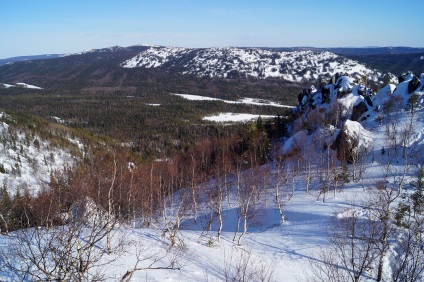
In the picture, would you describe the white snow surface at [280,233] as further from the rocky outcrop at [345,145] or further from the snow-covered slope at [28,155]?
the snow-covered slope at [28,155]

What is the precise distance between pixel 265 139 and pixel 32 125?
320ft

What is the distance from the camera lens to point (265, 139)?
59531 mm

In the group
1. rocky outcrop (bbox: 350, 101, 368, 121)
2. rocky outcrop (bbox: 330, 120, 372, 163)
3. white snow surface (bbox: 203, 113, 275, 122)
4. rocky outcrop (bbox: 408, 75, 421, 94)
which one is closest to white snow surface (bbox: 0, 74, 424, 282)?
rocky outcrop (bbox: 330, 120, 372, 163)

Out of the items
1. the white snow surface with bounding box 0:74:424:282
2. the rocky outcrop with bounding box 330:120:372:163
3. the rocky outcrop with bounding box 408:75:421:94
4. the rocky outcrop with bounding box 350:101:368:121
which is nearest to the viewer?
the white snow surface with bounding box 0:74:424:282

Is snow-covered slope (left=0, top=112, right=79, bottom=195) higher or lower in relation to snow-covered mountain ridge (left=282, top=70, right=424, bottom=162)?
lower

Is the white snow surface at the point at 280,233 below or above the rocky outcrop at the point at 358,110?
below

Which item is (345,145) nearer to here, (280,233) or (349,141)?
(349,141)

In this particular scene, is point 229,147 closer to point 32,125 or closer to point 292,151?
point 292,151

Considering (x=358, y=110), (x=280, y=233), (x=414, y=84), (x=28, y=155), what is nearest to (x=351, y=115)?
(x=358, y=110)

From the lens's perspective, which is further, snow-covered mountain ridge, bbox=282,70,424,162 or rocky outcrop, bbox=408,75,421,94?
rocky outcrop, bbox=408,75,421,94

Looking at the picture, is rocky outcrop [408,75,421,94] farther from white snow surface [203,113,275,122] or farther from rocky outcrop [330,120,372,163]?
white snow surface [203,113,275,122]

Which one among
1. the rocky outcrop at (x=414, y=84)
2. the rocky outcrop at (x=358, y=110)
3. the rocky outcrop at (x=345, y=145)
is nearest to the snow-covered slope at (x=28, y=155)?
the rocky outcrop at (x=345, y=145)

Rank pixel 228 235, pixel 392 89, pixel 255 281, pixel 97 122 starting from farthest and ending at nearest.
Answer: pixel 97 122
pixel 392 89
pixel 228 235
pixel 255 281

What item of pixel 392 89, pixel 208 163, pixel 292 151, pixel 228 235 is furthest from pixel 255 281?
pixel 392 89
